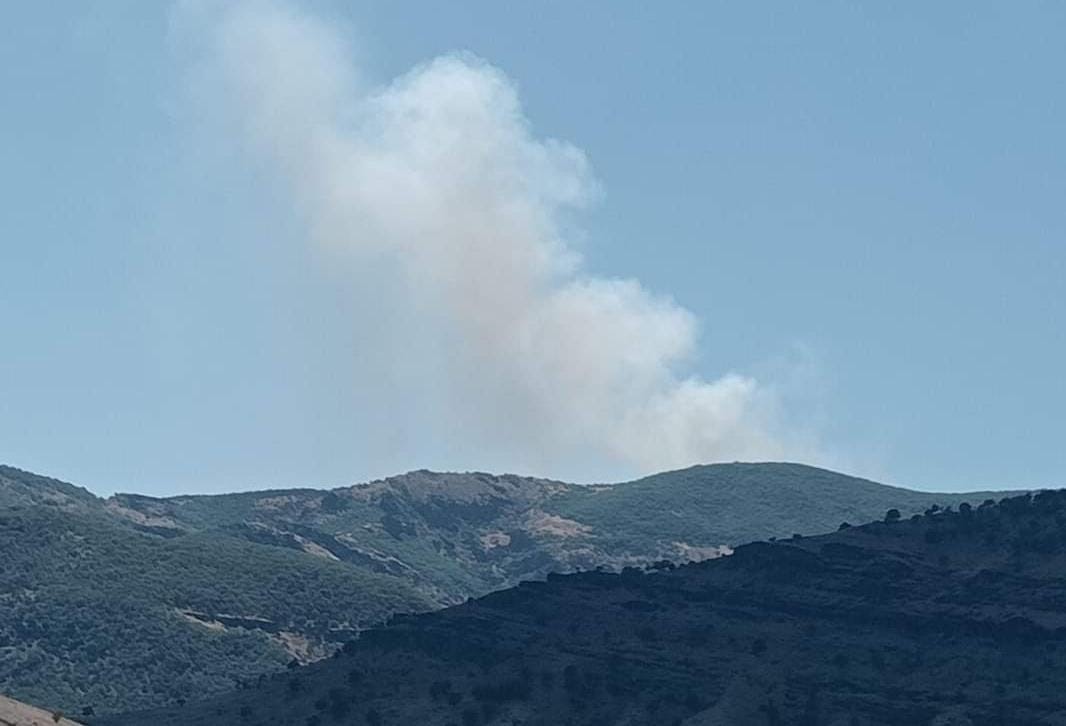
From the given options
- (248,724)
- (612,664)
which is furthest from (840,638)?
(248,724)

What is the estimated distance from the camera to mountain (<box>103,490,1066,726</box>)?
167250mm

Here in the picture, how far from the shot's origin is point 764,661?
179 meters

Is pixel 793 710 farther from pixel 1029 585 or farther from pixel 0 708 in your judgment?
pixel 0 708

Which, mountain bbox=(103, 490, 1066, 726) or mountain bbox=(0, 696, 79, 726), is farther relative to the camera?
mountain bbox=(103, 490, 1066, 726)

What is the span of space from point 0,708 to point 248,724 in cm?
4900

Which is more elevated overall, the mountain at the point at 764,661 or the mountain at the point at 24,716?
the mountain at the point at 764,661

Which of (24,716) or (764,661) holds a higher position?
(764,661)

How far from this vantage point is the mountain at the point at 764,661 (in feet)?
549

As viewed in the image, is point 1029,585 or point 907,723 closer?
point 907,723

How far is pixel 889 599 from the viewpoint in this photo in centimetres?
19000

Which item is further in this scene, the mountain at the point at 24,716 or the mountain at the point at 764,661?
the mountain at the point at 764,661

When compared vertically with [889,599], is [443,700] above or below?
below

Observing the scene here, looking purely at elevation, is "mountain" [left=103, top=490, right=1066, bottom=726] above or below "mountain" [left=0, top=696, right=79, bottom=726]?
above

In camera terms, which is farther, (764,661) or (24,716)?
(764,661)
